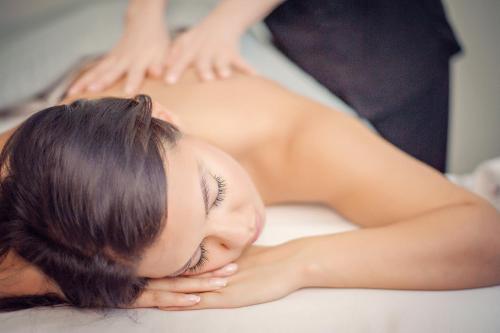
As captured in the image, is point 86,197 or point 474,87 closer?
point 86,197

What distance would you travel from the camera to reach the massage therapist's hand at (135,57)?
0.98m

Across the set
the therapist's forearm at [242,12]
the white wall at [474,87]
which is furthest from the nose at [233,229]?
the white wall at [474,87]

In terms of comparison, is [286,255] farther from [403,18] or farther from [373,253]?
[403,18]

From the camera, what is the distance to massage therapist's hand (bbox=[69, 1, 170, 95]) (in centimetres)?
98

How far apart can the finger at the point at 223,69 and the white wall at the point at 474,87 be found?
0.73m

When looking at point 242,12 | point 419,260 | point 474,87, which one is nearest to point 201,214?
point 419,260

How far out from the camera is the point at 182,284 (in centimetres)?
68

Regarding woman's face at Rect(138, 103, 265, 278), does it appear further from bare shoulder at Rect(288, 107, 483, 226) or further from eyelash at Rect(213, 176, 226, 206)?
bare shoulder at Rect(288, 107, 483, 226)

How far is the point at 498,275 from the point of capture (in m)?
0.72

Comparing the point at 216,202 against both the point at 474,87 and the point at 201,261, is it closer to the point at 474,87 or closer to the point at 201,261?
the point at 201,261

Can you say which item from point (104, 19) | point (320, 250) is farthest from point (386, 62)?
point (104, 19)

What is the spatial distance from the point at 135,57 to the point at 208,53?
0.16m

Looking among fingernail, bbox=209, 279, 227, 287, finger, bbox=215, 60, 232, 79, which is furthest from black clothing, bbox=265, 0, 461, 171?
fingernail, bbox=209, 279, 227, 287

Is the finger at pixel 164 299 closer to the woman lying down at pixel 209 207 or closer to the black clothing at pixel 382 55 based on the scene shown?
the woman lying down at pixel 209 207
